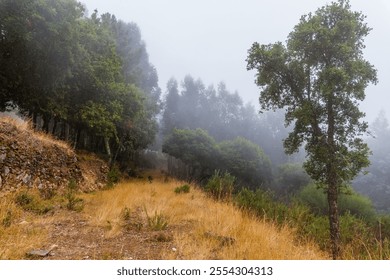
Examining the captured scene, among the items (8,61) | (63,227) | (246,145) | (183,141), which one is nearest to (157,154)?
(183,141)

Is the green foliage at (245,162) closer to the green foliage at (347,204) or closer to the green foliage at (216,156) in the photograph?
the green foliage at (216,156)

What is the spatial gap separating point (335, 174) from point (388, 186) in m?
53.2

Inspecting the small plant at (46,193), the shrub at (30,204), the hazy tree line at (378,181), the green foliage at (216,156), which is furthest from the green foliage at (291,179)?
the shrub at (30,204)

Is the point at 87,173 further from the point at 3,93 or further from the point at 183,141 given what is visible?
the point at 183,141

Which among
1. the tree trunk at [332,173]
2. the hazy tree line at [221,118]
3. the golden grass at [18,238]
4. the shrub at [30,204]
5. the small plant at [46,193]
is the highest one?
the hazy tree line at [221,118]

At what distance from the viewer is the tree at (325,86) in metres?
10.7

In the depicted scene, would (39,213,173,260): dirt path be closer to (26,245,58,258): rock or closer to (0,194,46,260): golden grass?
(26,245,58,258): rock

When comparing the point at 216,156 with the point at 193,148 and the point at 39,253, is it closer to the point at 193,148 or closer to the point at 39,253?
the point at 193,148

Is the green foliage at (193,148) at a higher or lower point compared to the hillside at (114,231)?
higher

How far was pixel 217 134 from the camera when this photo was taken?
192 feet

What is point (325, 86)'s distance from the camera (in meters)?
10.5

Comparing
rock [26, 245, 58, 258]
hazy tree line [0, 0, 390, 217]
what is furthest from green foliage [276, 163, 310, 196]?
rock [26, 245, 58, 258]

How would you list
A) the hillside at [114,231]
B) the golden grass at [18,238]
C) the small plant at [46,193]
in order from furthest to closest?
the small plant at [46,193], the hillside at [114,231], the golden grass at [18,238]
